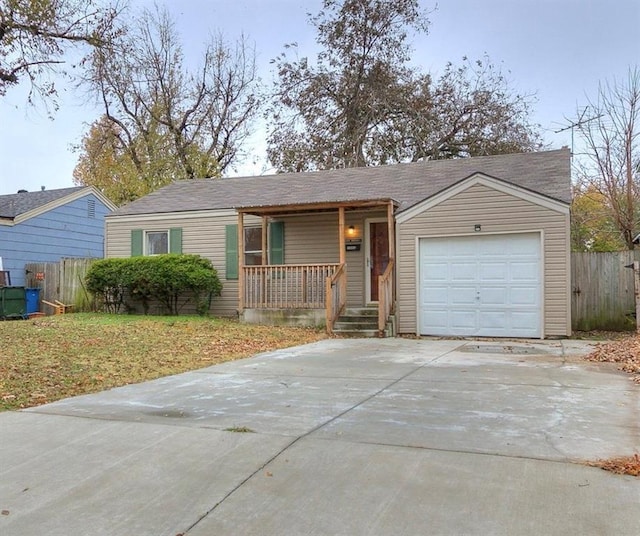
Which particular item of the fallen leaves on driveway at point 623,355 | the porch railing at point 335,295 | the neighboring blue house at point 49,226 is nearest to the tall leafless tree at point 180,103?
the neighboring blue house at point 49,226

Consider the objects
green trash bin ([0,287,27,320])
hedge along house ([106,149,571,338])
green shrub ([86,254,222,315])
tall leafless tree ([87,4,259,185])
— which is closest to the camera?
hedge along house ([106,149,571,338])

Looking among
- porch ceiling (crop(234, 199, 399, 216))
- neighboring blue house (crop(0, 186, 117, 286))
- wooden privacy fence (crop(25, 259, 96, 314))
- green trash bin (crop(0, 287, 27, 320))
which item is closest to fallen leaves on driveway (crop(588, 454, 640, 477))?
porch ceiling (crop(234, 199, 399, 216))

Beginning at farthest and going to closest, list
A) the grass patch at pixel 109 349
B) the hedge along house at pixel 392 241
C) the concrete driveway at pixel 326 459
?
the hedge along house at pixel 392 241, the grass patch at pixel 109 349, the concrete driveway at pixel 326 459

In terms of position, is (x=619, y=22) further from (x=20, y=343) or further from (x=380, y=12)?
(x=20, y=343)

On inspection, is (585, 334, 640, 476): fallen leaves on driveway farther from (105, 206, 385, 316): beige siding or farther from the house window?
→ the house window

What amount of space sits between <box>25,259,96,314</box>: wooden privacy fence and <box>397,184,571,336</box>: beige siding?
31.0 feet

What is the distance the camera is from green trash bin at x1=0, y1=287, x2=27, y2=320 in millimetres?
15180

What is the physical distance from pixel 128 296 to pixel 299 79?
47.8ft

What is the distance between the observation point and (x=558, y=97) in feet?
59.4

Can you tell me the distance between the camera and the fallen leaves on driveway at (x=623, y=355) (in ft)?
22.5

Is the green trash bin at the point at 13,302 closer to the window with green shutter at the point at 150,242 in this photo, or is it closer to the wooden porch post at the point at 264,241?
the window with green shutter at the point at 150,242

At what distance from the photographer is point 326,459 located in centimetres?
346

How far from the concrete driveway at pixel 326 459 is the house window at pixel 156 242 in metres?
10.0

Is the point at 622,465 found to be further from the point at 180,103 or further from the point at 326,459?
the point at 180,103
